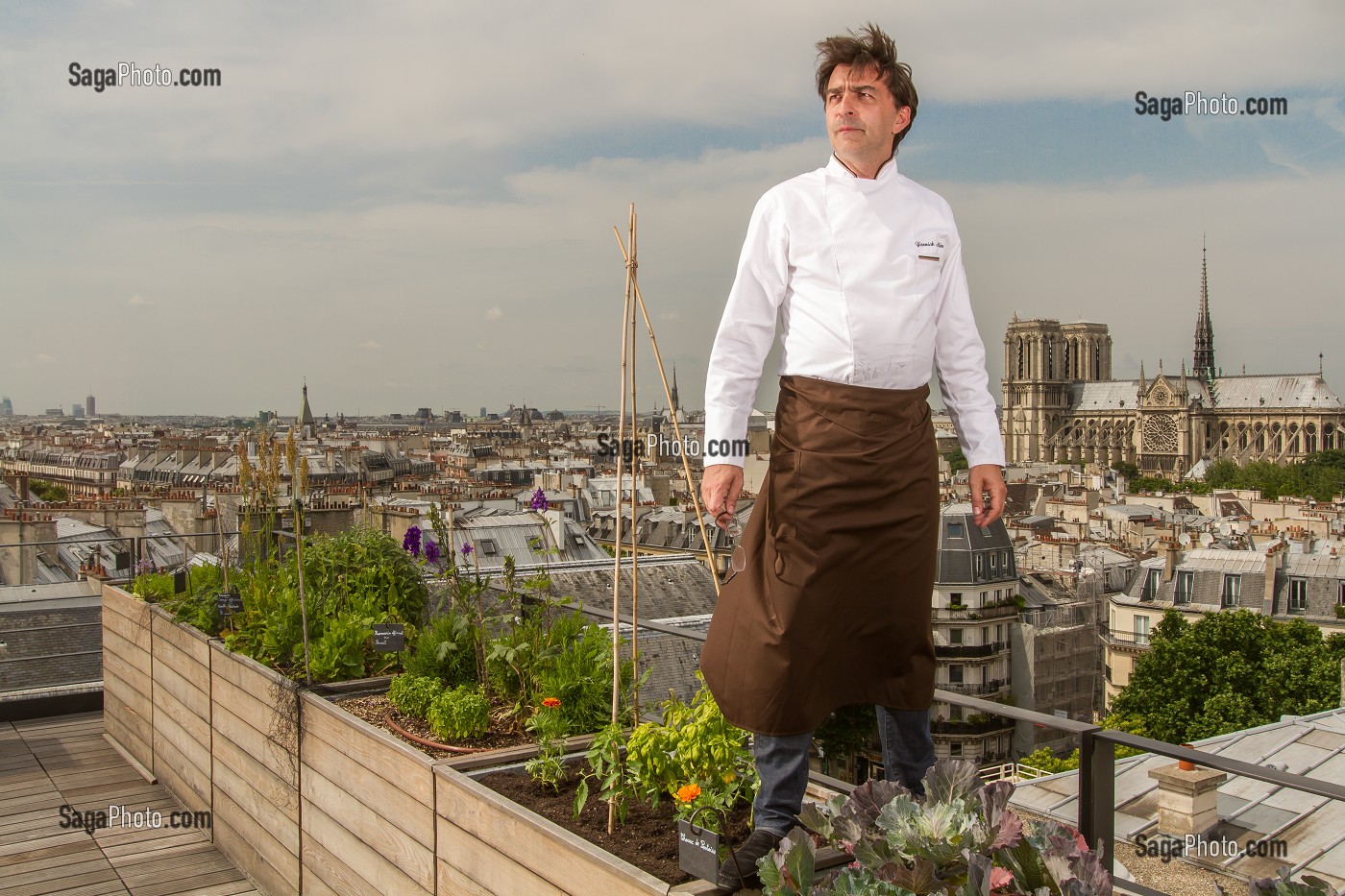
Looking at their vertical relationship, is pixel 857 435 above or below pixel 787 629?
above

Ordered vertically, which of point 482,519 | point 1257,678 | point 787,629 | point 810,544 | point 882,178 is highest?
point 882,178

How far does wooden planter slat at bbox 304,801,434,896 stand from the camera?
3.40 metres

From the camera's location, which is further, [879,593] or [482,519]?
[482,519]

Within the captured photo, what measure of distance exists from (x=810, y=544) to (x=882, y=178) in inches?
32.8

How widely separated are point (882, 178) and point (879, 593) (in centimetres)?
91

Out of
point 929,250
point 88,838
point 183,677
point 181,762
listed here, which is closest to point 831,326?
point 929,250

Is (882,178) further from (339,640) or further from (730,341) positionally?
(339,640)

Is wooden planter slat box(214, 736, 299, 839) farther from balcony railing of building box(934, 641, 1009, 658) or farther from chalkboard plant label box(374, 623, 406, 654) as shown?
balcony railing of building box(934, 641, 1009, 658)

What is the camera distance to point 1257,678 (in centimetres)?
2858

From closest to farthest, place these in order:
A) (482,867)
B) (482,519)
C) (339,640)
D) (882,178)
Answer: (882,178) < (482,867) < (339,640) < (482,519)

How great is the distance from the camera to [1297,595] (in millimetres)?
33688

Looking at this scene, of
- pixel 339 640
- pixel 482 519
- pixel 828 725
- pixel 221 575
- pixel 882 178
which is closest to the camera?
pixel 882 178

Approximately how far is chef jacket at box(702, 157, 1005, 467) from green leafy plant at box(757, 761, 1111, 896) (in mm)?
778

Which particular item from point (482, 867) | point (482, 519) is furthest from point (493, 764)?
point (482, 519)
